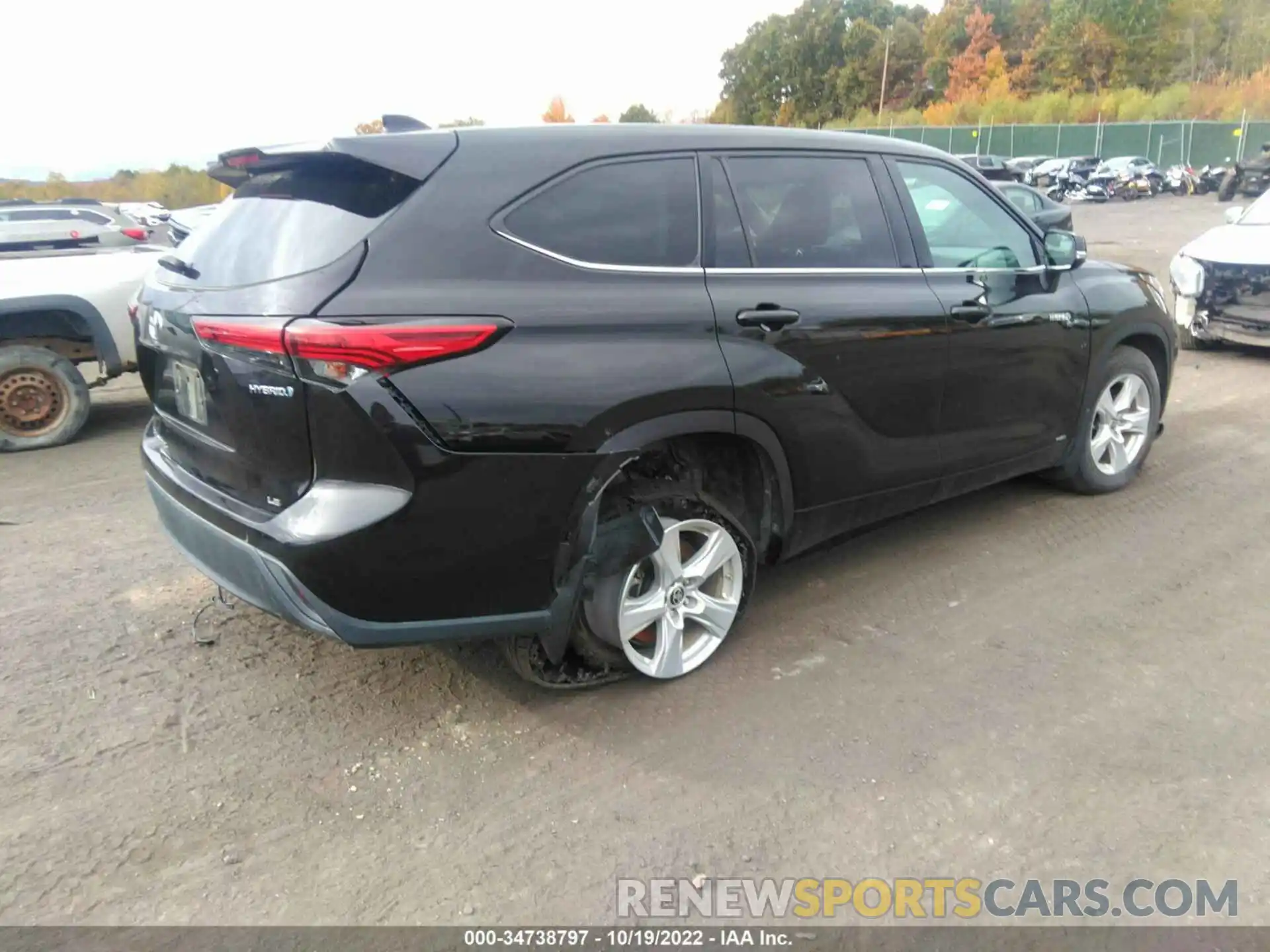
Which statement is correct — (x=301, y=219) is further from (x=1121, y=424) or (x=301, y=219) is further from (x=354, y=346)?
(x=1121, y=424)

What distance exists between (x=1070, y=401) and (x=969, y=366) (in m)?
0.92

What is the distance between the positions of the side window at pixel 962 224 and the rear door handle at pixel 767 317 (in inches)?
39.4

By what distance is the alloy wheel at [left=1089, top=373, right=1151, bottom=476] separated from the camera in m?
5.10

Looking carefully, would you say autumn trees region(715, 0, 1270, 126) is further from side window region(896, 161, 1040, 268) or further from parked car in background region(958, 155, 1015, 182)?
side window region(896, 161, 1040, 268)

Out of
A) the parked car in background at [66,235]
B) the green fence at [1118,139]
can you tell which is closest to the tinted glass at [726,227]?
the parked car in background at [66,235]

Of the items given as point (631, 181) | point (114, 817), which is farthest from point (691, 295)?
point (114, 817)

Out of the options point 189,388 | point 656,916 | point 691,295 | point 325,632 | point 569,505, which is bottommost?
point 656,916

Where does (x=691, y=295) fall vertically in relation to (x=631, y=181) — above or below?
below

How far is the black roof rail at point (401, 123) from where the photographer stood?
331 centimetres

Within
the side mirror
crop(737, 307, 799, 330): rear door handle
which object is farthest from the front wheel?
crop(737, 307, 799, 330): rear door handle

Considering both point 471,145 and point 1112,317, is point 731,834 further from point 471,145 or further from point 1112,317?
point 1112,317

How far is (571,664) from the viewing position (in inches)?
134

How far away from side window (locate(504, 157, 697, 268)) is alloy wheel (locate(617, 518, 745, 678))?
0.89 m

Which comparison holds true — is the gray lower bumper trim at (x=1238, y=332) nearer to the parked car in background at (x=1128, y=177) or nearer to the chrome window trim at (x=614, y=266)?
the chrome window trim at (x=614, y=266)
